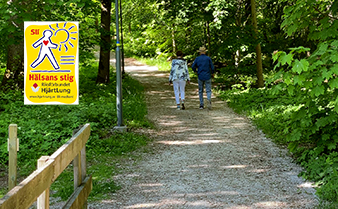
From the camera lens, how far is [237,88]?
59.9 ft

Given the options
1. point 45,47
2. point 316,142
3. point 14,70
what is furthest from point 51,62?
point 14,70

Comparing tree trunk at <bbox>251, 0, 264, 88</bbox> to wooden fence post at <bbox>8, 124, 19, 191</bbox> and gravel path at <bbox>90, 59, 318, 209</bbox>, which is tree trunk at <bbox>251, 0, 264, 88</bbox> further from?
wooden fence post at <bbox>8, 124, 19, 191</bbox>

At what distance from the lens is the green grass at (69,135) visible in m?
7.16

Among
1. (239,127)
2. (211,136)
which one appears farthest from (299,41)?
(211,136)

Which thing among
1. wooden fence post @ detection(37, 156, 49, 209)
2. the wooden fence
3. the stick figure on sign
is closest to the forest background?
the wooden fence

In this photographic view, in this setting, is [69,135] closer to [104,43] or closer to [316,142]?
[316,142]

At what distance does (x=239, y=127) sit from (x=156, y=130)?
2281 mm

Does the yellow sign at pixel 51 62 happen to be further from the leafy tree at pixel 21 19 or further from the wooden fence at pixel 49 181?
the leafy tree at pixel 21 19

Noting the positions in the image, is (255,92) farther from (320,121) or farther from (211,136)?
(320,121)

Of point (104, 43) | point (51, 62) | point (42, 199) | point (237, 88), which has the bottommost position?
point (42, 199)

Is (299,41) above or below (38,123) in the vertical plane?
above

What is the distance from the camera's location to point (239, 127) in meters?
11.0

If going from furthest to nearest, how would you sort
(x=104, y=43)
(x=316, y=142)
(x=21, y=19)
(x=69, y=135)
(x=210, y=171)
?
(x=104, y=43) < (x=21, y=19) < (x=69, y=135) < (x=316, y=142) < (x=210, y=171)

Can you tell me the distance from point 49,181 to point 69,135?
6153 mm
